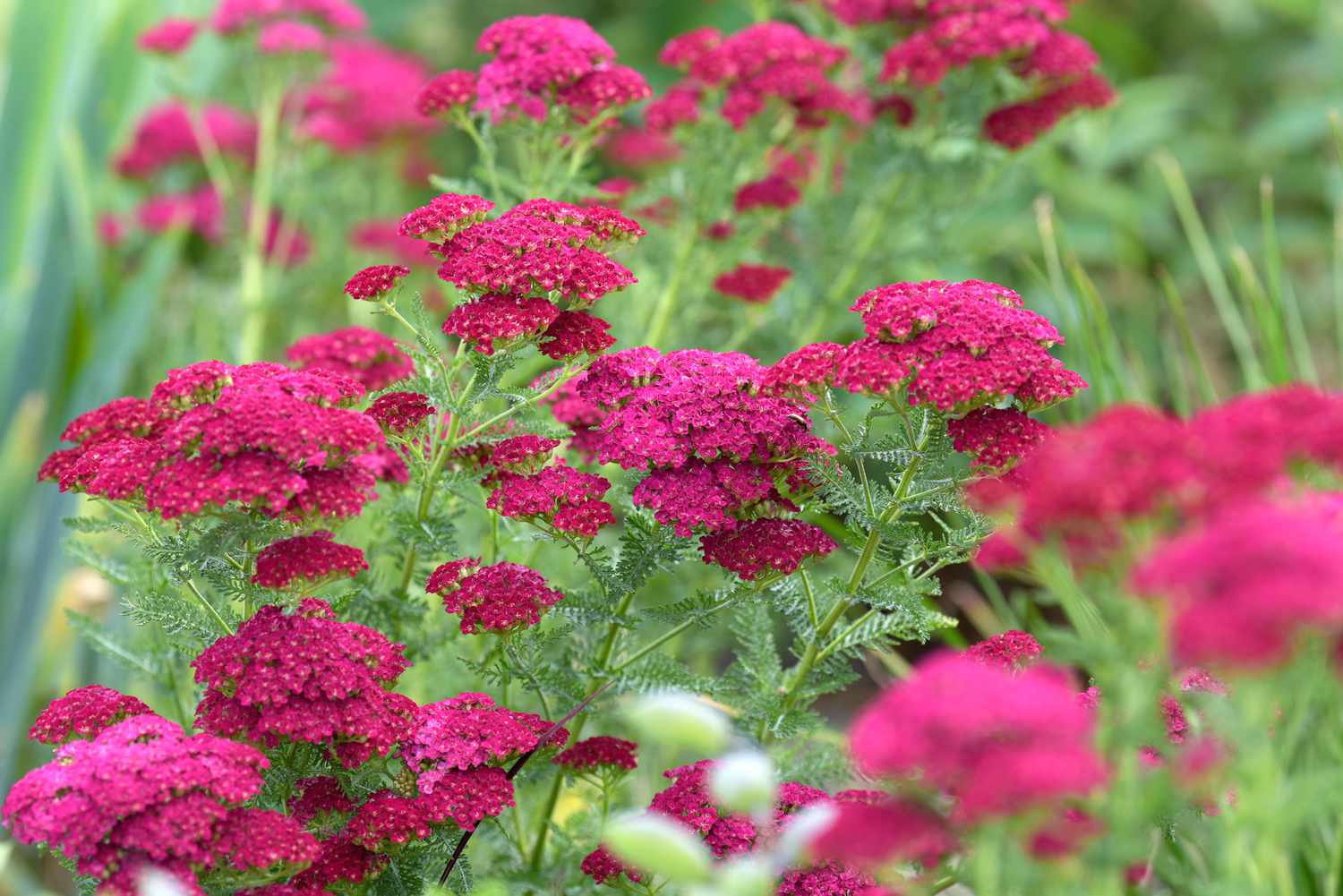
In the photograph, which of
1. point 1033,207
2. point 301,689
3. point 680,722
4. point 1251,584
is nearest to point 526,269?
point 301,689

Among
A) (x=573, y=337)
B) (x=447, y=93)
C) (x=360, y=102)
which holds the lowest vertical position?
(x=573, y=337)

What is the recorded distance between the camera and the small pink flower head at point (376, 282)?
4.87 ft

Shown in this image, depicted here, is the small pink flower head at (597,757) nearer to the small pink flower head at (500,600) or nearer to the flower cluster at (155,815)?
the small pink flower head at (500,600)

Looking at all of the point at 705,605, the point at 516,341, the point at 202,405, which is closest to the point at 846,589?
the point at 705,605

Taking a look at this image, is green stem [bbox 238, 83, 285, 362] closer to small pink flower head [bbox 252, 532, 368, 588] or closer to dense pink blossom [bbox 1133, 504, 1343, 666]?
small pink flower head [bbox 252, 532, 368, 588]

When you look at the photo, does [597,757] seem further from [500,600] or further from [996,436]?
[996,436]

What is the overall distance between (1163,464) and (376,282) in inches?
34.6

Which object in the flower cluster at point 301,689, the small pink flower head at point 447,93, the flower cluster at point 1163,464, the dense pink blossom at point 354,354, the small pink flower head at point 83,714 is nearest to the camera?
the flower cluster at point 1163,464

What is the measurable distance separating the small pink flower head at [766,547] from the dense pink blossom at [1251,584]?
58cm

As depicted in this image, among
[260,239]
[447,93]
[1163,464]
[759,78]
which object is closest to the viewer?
[1163,464]

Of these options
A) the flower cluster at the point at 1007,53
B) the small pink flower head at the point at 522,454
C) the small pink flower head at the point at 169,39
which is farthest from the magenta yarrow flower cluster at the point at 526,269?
the small pink flower head at the point at 169,39

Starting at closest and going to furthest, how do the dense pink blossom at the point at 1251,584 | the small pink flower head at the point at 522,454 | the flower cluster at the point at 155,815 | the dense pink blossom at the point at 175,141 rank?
1. the dense pink blossom at the point at 1251,584
2. the flower cluster at the point at 155,815
3. the small pink flower head at the point at 522,454
4. the dense pink blossom at the point at 175,141

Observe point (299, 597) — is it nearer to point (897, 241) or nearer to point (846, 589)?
point (846, 589)

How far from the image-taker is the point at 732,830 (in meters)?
1.39
